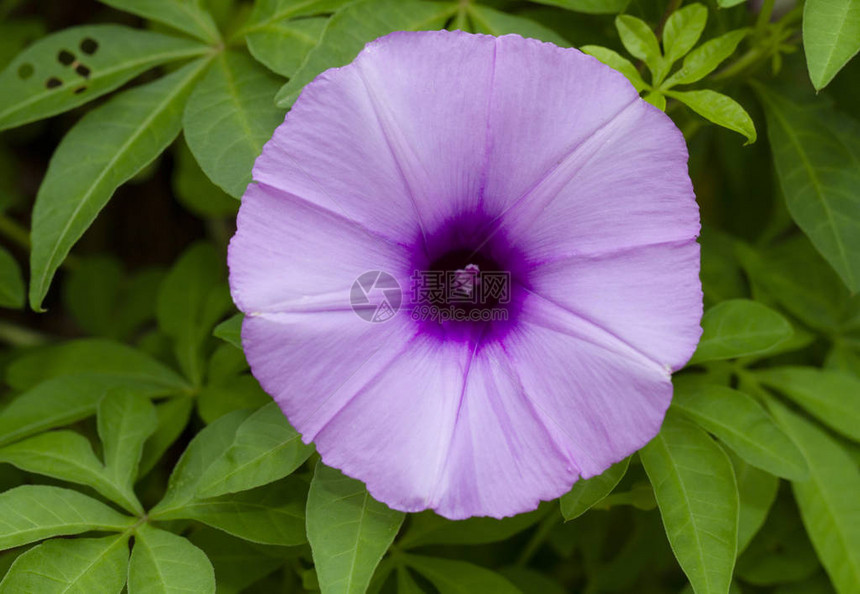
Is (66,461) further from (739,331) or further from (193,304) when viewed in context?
(739,331)

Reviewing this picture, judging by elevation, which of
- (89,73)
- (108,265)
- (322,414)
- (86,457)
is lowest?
(108,265)

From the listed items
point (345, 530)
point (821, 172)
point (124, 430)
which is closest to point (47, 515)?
point (124, 430)

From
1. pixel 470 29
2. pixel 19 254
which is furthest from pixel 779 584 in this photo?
pixel 19 254

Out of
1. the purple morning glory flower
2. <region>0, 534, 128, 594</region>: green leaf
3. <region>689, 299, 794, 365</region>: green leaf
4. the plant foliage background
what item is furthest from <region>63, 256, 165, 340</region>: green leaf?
<region>689, 299, 794, 365</region>: green leaf

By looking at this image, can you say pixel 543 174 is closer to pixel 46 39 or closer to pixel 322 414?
pixel 322 414

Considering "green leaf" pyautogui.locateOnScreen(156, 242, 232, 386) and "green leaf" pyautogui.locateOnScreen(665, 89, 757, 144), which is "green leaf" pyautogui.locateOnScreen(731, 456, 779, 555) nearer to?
"green leaf" pyautogui.locateOnScreen(665, 89, 757, 144)

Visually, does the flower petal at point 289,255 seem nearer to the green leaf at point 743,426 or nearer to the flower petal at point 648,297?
the flower petal at point 648,297

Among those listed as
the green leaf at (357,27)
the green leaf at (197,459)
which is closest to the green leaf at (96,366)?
the green leaf at (197,459)
